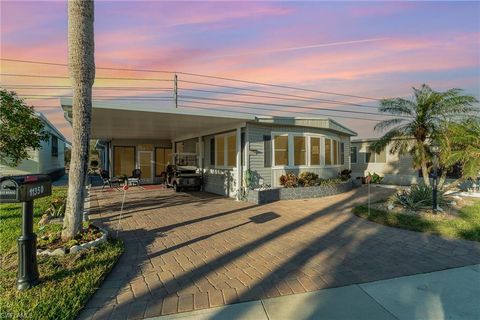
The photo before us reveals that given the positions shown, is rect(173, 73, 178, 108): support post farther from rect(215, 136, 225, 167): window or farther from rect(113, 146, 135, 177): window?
rect(215, 136, 225, 167): window

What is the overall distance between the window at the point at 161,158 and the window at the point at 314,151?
9.86 meters

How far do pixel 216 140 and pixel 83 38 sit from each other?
8.30m

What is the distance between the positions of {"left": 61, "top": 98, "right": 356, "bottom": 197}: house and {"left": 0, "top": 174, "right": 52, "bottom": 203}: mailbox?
4521 millimetres

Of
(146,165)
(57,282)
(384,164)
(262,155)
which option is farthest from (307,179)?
(146,165)

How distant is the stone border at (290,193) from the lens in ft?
33.7

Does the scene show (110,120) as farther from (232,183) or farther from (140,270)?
(140,270)

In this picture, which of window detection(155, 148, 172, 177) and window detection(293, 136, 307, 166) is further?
window detection(155, 148, 172, 177)

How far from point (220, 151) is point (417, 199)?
24.6 ft

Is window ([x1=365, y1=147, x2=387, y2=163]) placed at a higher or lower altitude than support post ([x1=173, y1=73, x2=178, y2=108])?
lower

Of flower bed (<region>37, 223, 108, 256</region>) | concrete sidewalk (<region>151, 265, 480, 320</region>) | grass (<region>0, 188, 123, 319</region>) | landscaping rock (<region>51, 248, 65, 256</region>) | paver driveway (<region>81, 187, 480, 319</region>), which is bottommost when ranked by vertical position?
concrete sidewalk (<region>151, 265, 480, 320</region>)

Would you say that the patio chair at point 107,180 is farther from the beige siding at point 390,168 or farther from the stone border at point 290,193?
the beige siding at point 390,168

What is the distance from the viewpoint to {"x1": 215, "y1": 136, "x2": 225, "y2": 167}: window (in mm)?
12688

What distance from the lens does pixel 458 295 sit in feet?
11.6

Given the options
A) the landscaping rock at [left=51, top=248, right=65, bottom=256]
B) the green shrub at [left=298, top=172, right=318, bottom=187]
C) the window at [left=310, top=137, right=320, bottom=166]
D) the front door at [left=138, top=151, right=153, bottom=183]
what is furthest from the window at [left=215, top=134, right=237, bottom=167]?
the landscaping rock at [left=51, top=248, right=65, bottom=256]
